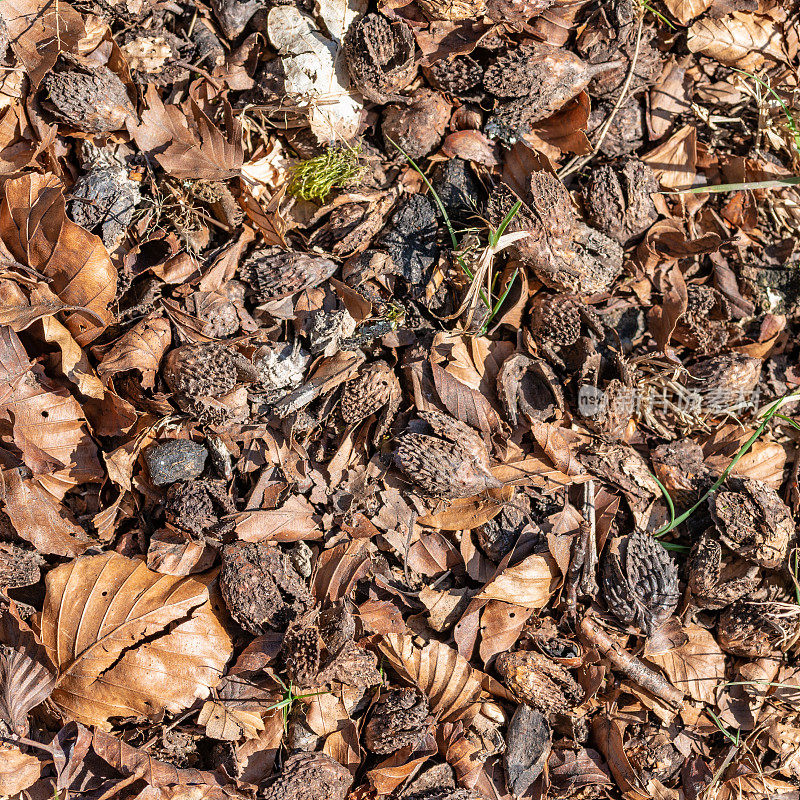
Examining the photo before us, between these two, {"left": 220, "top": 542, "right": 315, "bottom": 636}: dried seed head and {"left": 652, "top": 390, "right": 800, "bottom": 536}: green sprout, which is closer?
{"left": 220, "top": 542, "right": 315, "bottom": 636}: dried seed head

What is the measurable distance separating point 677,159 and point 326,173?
1.32 m

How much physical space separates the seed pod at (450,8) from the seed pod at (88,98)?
3.40 ft

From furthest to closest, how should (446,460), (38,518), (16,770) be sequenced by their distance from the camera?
(446,460), (38,518), (16,770)

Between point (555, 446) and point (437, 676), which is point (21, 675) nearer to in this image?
point (437, 676)

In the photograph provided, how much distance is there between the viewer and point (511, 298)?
7.21 feet

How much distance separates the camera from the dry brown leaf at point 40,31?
1946mm

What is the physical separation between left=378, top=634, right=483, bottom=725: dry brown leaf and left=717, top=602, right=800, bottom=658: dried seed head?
0.96m

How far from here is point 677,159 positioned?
236 centimetres

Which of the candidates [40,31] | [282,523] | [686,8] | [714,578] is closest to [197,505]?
[282,523]

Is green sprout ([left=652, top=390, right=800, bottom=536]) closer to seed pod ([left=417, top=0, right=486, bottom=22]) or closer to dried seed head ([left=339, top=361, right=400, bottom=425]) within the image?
dried seed head ([left=339, top=361, right=400, bottom=425])

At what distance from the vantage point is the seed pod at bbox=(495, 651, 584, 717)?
2041mm

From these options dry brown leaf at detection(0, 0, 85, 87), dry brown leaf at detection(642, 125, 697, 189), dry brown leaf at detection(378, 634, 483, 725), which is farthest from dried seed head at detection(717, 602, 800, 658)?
dry brown leaf at detection(0, 0, 85, 87)

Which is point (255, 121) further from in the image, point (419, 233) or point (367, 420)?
point (367, 420)

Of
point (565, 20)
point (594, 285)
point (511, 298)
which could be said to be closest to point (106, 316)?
point (511, 298)
